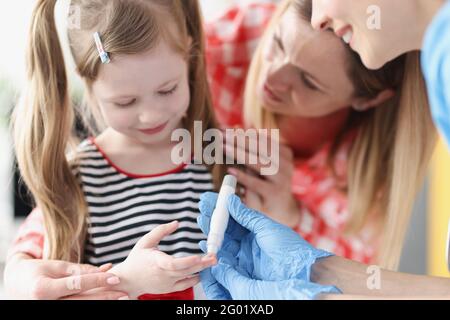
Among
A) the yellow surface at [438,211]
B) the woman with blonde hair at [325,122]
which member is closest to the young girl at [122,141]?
the woman with blonde hair at [325,122]

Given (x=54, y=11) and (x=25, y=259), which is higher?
(x=54, y=11)

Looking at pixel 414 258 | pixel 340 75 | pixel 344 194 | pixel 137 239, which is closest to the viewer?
pixel 137 239

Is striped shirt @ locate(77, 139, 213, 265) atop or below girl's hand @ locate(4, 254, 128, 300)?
atop

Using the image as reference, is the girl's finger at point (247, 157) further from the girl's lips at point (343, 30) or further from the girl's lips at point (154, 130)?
the girl's lips at point (343, 30)

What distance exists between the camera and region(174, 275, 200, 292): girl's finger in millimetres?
827

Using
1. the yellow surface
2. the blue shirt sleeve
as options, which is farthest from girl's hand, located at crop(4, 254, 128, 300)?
the yellow surface

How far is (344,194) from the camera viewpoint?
3.97 ft

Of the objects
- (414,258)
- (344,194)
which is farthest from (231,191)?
(414,258)

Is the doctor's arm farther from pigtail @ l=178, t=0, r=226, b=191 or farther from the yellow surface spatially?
the yellow surface

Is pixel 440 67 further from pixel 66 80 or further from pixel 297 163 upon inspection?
pixel 297 163

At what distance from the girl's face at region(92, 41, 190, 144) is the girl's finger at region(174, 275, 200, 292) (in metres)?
0.22
